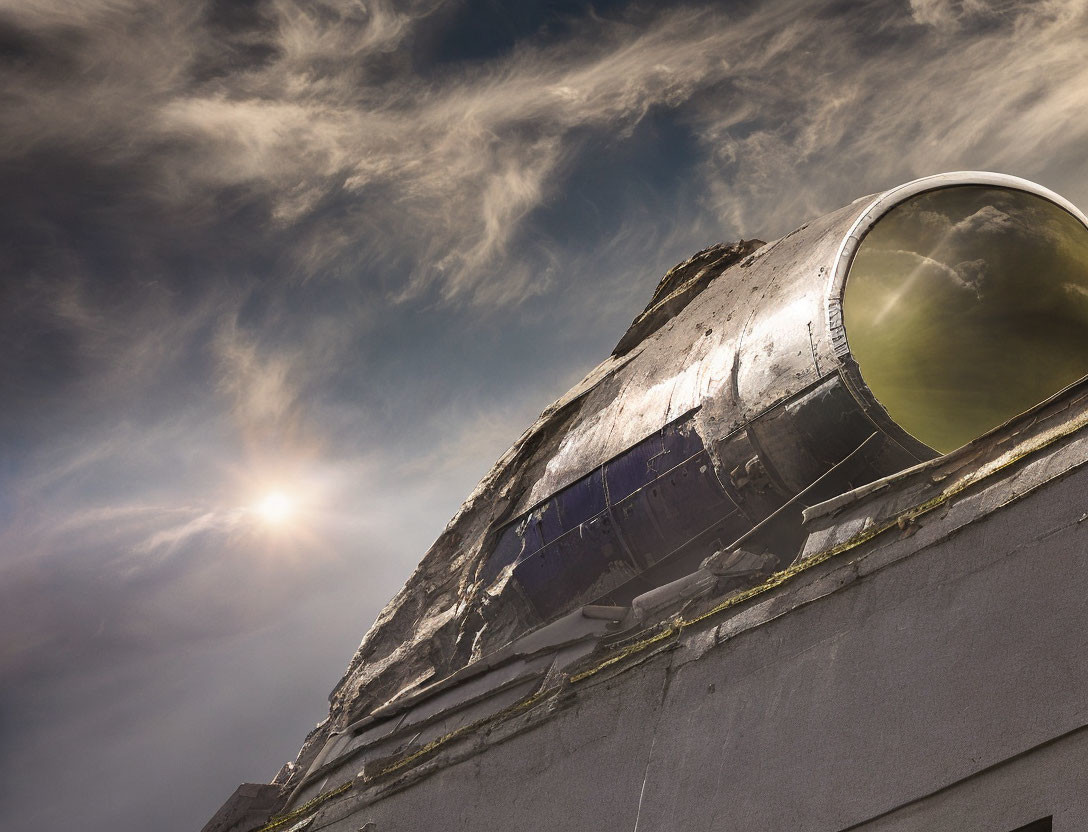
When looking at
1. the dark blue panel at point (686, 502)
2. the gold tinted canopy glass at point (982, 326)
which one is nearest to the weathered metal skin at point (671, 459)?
the dark blue panel at point (686, 502)

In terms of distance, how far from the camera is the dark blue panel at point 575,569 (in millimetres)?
7734

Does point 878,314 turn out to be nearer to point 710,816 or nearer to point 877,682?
point 877,682

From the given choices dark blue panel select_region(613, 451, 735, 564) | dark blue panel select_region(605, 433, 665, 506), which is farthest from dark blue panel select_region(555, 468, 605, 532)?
dark blue panel select_region(613, 451, 735, 564)

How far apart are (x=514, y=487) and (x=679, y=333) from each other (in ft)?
7.23

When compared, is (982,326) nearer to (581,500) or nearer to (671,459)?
(671,459)

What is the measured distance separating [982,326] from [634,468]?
274 cm

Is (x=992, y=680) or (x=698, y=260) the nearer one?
(x=992, y=680)

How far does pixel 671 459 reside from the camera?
7.20m

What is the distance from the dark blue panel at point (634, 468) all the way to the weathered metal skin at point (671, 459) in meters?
0.02

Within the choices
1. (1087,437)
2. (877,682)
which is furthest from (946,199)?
(877,682)

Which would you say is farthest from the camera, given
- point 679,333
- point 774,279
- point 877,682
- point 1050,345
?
point 679,333

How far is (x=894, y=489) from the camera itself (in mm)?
4738

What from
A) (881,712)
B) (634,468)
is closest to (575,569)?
(634,468)

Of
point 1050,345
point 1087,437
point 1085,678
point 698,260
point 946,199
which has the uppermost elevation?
point 698,260
